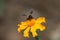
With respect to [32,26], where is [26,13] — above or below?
above

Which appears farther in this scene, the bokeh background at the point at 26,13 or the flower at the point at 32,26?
the bokeh background at the point at 26,13

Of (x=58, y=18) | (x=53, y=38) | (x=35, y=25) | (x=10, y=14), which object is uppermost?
(x=10, y=14)

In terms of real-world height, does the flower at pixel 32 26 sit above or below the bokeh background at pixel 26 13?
below

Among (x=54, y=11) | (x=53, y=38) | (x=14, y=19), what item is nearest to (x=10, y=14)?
(x=14, y=19)

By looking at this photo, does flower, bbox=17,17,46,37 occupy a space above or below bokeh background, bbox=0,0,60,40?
below

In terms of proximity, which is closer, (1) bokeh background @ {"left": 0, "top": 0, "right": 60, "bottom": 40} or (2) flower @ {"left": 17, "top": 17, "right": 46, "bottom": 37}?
(2) flower @ {"left": 17, "top": 17, "right": 46, "bottom": 37}

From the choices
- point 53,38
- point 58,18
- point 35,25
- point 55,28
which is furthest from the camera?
point 58,18

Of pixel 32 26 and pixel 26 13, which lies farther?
pixel 26 13

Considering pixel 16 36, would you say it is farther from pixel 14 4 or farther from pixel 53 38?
pixel 14 4
